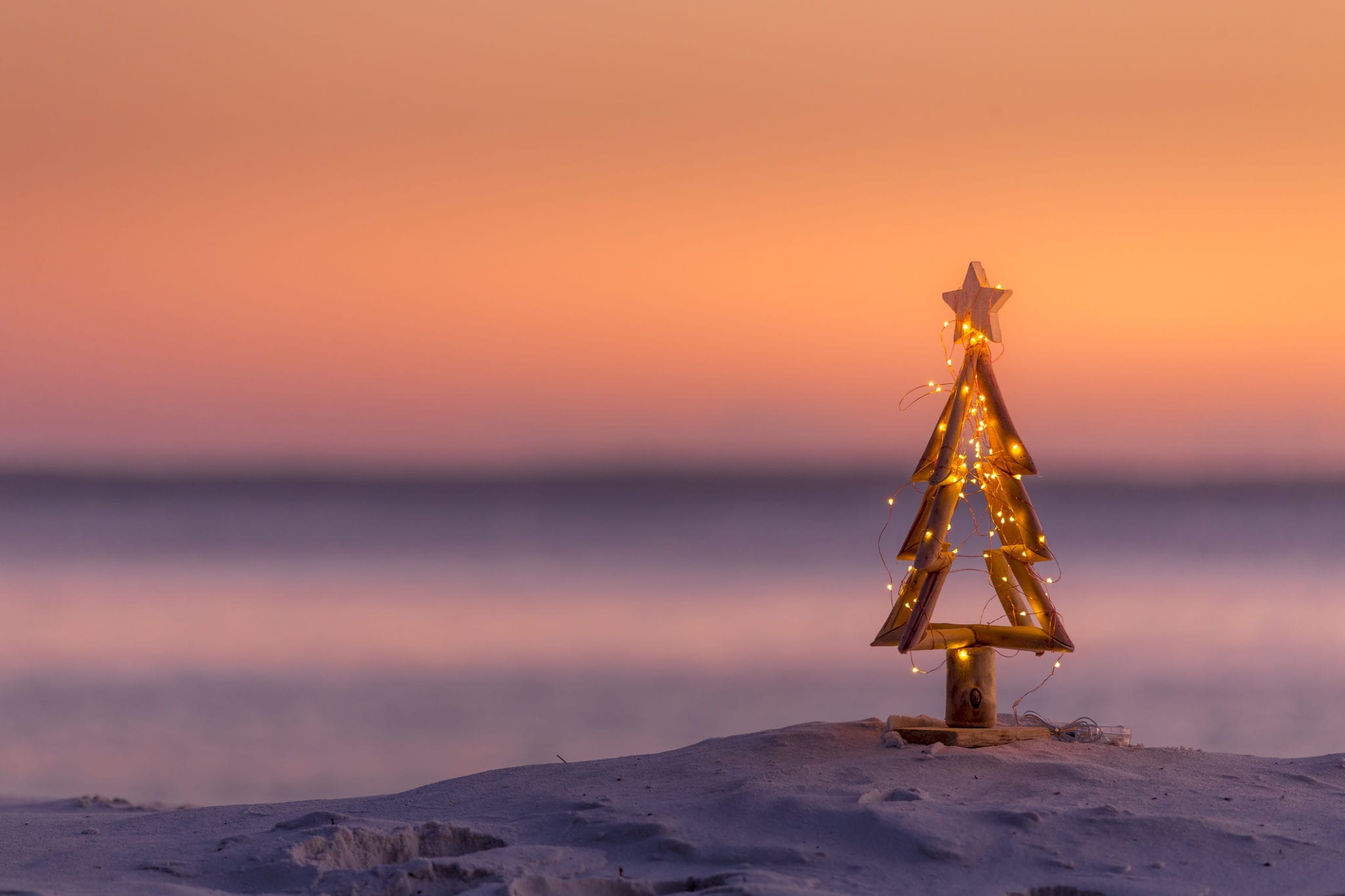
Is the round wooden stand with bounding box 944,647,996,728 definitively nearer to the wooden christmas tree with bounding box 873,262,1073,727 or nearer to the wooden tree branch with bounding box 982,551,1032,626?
the wooden christmas tree with bounding box 873,262,1073,727

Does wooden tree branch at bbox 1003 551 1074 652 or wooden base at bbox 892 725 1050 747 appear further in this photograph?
wooden tree branch at bbox 1003 551 1074 652

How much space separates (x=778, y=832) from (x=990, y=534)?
2.03 meters

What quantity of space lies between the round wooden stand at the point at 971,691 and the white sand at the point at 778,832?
239 millimetres

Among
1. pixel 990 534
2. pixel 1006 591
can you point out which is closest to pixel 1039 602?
pixel 1006 591

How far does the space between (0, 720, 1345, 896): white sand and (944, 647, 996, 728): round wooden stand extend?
239 millimetres

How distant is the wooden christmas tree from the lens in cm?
521

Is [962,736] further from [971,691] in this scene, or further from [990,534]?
[990,534]

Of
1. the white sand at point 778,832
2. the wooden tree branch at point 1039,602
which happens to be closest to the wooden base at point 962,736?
the white sand at point 778,832

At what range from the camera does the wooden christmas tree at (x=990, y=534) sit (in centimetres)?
521

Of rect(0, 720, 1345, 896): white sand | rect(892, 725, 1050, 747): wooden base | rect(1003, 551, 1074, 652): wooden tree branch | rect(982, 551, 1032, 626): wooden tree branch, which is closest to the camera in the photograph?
rect(0, 720, 1345, 896): white sand

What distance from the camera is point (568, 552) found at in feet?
55.1

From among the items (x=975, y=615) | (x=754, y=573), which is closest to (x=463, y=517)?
(x=754, y=573)

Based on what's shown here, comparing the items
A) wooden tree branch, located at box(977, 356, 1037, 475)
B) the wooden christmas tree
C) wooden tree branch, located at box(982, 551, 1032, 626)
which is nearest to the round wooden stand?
the wooden christmas tree

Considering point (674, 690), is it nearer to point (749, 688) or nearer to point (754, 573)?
point (749, 688)
